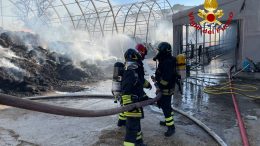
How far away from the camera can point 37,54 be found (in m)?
12.6

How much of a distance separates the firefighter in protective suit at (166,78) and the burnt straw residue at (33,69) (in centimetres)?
559

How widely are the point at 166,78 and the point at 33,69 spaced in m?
7.24

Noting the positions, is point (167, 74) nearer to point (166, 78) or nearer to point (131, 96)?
point (166, 78)

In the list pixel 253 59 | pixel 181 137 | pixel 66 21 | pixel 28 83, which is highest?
pixel 66 21

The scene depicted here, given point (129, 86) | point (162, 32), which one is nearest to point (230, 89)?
point (129, 86)

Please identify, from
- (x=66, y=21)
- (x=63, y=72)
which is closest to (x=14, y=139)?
(x=63, y=72)

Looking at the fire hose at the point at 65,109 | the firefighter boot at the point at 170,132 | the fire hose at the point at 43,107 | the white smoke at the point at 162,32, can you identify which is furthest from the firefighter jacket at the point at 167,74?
the white smoke at the point at 162,32

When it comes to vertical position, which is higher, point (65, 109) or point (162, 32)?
point (162, 32)

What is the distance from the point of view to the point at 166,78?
212 inches

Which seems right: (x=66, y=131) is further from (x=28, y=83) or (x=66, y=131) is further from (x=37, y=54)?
(x=37, y=54)

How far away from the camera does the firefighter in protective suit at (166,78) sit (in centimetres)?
538

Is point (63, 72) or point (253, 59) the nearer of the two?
point (253, 59)

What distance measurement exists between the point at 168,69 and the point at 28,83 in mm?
6239

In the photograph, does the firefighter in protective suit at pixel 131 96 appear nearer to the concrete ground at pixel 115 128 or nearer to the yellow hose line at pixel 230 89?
the concrete ground at pixel 115 128
